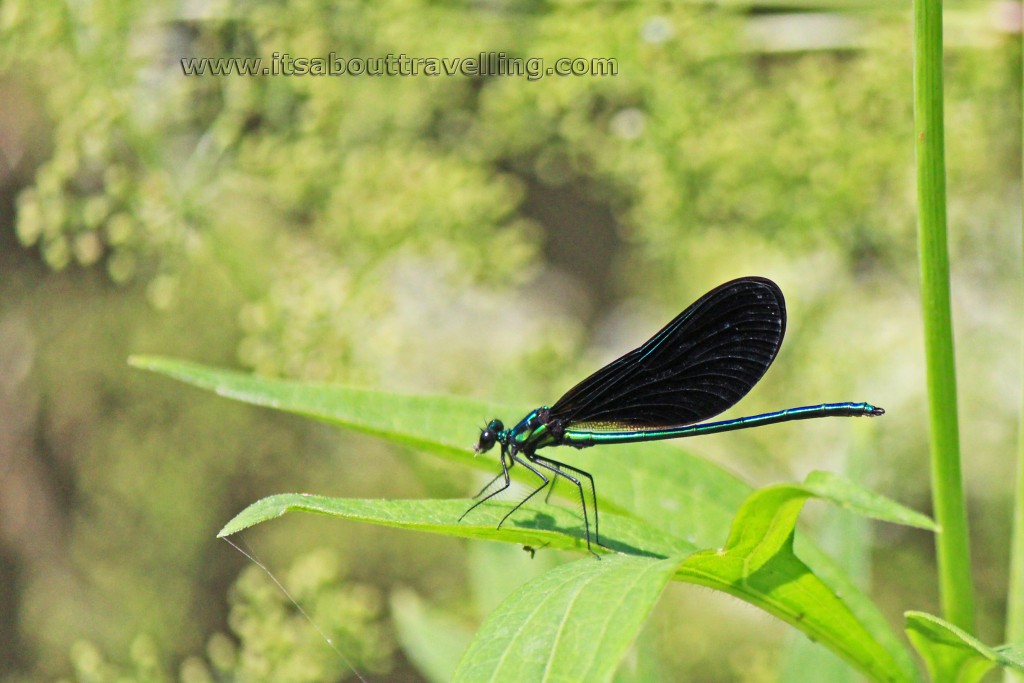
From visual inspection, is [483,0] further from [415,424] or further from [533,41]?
[415,424]

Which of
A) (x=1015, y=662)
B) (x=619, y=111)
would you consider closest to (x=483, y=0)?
(x=619, y=111)

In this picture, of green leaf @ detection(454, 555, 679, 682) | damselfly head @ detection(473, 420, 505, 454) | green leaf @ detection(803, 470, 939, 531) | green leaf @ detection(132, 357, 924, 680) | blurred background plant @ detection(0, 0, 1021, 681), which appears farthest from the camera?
blurred background plant @ detection(0, 0, 1021, 681)

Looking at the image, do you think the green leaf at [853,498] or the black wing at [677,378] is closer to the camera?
the green leaf at [853,498]

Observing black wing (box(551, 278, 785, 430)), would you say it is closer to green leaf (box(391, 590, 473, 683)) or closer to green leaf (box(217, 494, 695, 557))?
green leaf (box(217, 494, 695, 557))

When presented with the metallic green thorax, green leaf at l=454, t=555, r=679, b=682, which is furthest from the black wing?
green leaf at l=454, t=555, r=679, b=682

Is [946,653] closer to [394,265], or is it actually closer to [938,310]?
[938,310]

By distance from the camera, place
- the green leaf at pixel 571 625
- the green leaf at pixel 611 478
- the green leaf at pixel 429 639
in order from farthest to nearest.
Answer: the green leaf at pixel 429 639
the green leaf at pixel 611 478
the green leaf at pixel 571 625

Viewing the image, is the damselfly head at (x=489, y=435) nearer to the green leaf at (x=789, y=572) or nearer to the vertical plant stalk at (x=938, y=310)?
the green leaf at (x=789, y=572)

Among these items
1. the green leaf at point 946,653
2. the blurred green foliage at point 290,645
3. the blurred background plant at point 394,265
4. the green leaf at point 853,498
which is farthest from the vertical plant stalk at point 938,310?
the blurred green foliage at point 290,645
